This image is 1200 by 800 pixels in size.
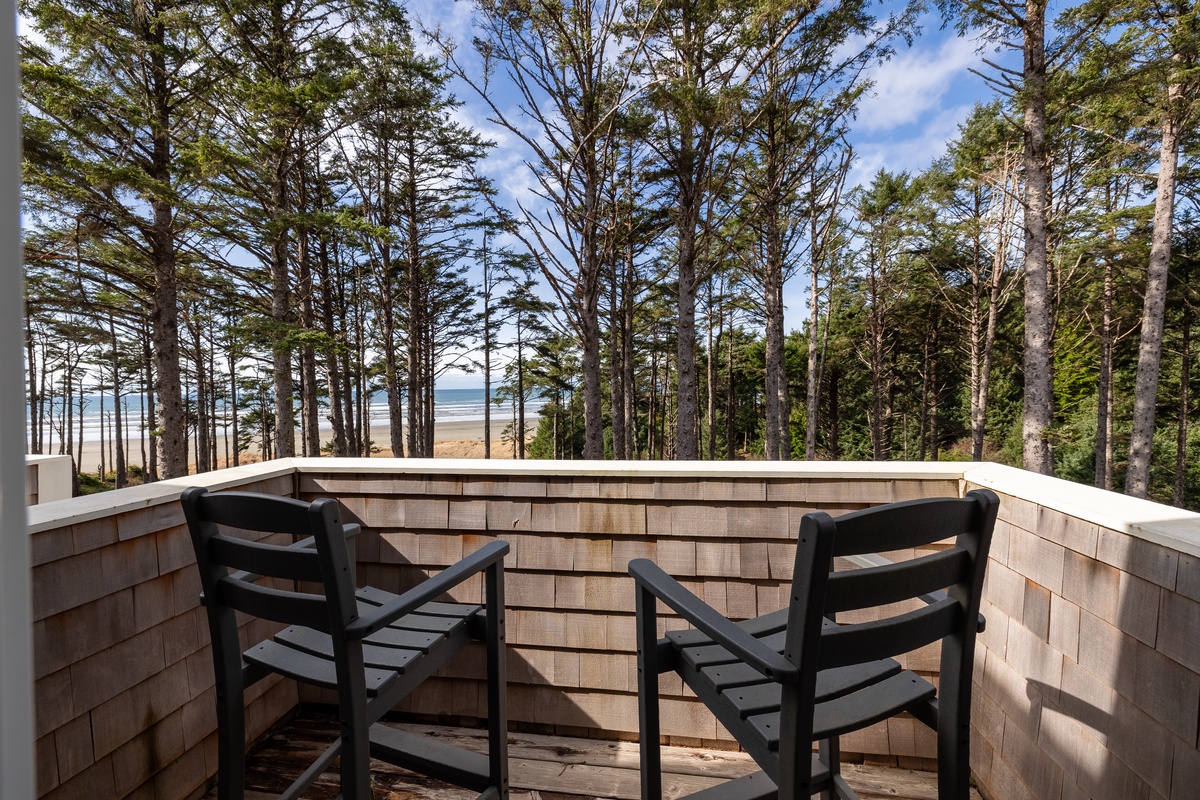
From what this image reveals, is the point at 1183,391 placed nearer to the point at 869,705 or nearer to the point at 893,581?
the point at 869,705

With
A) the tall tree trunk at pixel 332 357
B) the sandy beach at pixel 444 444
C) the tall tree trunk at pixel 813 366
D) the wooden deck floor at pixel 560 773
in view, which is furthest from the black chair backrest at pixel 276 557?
the sandy beach at pixel 444 444

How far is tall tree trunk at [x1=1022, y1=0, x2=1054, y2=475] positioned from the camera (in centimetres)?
766

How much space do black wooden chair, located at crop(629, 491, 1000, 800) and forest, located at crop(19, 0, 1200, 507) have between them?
586cm

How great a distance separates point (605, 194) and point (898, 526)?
1054 cm

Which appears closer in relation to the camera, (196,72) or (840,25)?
(196,72)

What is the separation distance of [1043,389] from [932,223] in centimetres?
780

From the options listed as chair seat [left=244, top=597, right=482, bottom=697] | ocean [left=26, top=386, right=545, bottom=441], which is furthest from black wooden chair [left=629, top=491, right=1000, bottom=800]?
ocean [left=26, top=386, right=545, bottom=441]

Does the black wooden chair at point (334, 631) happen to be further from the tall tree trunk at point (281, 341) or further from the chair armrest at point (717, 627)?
the tall tree trunk at point (281, 341)

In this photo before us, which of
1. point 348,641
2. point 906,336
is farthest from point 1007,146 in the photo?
point 348,641

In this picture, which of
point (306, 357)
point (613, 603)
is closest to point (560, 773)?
point (613, 603)

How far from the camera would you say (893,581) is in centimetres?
97

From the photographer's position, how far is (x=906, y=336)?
1786 cm

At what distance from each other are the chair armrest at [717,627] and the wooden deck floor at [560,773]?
1019 millimetres

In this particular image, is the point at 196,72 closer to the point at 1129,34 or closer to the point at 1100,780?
the point at 1100,780
